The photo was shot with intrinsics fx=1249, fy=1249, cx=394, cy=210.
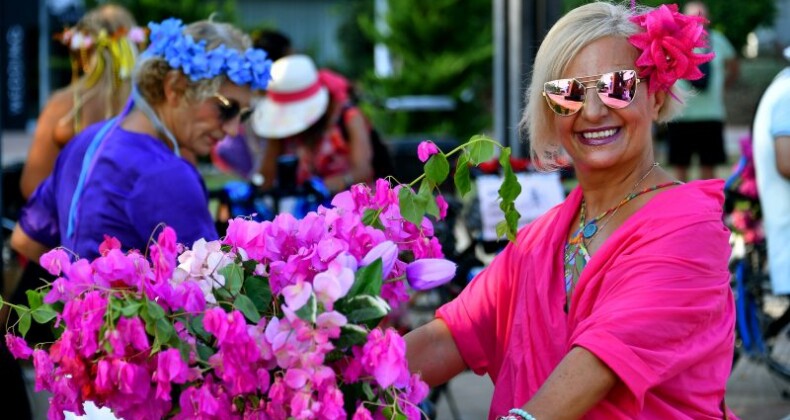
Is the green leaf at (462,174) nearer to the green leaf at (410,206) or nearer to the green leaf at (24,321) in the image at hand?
the green leaf at (410,206)

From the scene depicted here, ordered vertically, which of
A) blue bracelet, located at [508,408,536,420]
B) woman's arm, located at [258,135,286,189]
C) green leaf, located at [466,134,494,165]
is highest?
green leaf, located at [466,134,494,165]

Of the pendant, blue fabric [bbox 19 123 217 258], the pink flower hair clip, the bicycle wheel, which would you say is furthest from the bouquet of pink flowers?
the bicycle wheel

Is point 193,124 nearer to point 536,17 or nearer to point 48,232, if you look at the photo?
point 48,232

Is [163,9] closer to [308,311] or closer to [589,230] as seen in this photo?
[589,230]

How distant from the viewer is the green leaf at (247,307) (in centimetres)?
200

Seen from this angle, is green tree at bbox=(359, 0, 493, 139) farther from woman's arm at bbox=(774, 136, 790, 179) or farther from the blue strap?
the blue strap

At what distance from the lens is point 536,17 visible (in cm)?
681

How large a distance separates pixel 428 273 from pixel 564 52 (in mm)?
569

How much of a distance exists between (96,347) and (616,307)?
2.96 ft

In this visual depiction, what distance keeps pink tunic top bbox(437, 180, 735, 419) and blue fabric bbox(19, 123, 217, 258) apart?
119 cm

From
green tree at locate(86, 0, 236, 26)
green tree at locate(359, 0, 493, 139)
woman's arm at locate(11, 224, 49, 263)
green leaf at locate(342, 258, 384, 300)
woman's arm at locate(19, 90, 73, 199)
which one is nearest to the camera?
green leaf at locate(342, 258, 384, 300)

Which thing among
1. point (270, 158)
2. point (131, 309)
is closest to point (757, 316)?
point (270, 158)

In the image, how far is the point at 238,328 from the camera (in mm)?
1949

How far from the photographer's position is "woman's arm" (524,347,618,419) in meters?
2.18
